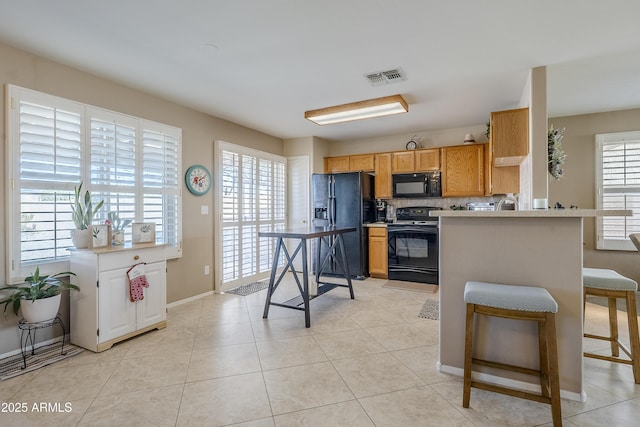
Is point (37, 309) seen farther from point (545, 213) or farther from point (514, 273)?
point (545, 213)

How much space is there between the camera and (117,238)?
282cm

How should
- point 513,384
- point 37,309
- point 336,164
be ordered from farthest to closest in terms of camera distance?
point 336,164 < point 37,309 < point 513,384

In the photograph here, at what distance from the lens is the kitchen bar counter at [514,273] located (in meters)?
1.82

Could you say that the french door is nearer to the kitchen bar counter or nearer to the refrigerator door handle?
the refrigerator door handle

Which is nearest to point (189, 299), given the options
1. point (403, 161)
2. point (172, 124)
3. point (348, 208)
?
point (172, 124)

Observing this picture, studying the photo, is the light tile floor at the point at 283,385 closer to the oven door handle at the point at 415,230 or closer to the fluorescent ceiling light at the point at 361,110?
the oven door handle at the point at 415,230

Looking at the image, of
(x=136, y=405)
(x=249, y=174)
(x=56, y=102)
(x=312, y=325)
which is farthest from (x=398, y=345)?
(x=56, y=102)

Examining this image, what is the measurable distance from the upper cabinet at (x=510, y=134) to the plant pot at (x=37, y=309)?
4319 millimetres

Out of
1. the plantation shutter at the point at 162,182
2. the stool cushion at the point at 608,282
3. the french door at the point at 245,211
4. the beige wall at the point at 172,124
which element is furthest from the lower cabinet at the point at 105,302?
the stool cushion at the point at 608,282

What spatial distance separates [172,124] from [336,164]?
2.97 metres

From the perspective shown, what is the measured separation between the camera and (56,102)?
260cm

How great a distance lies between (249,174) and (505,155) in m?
3.46

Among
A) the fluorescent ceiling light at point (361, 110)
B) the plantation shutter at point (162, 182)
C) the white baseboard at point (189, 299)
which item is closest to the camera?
the plantation shutter at point (162, 182)

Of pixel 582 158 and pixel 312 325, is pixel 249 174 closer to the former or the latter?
pixel 312 325
